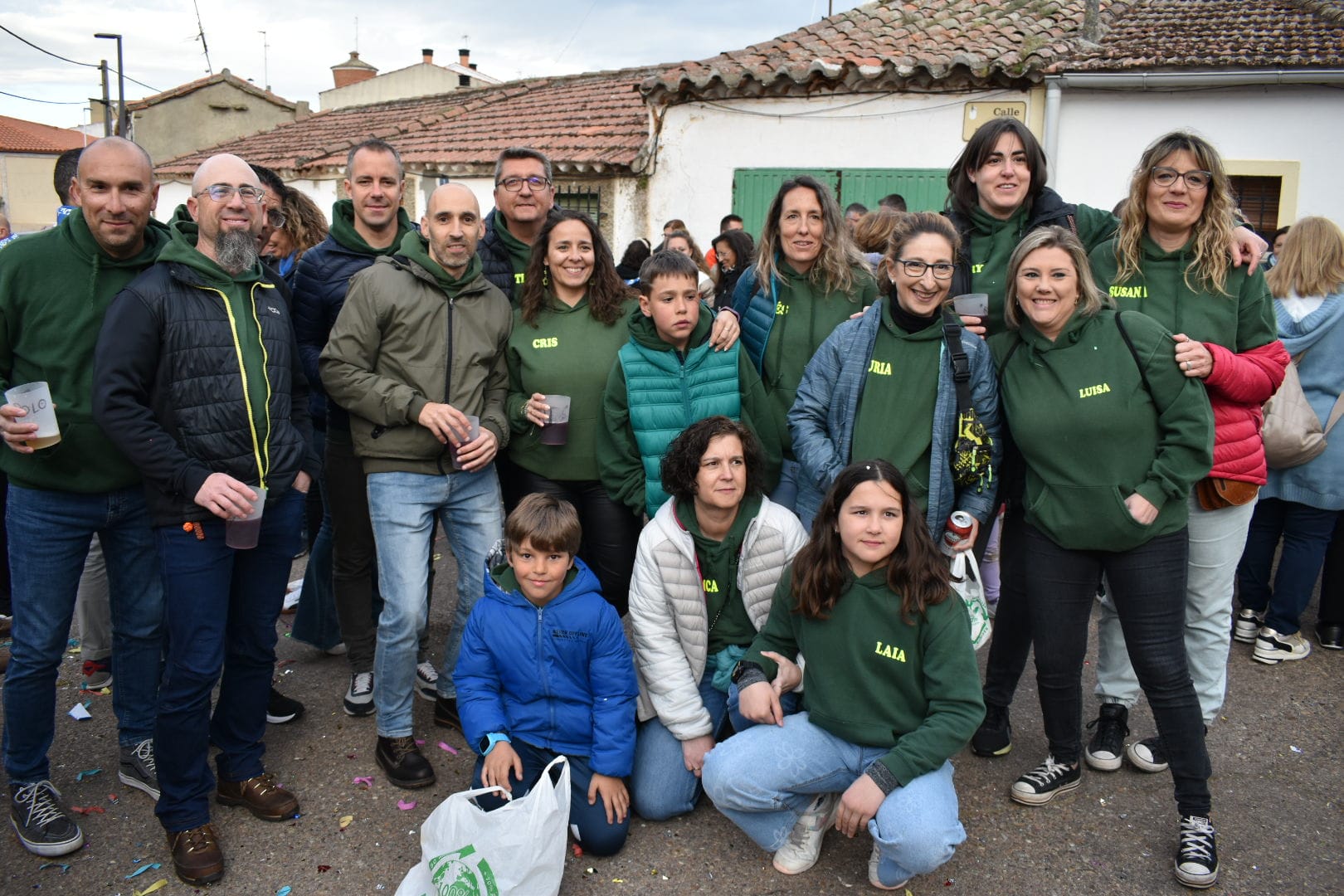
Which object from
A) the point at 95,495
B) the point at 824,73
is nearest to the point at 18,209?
the point at 824,73

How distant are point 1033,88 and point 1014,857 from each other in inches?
355

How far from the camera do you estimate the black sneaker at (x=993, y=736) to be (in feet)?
12.1

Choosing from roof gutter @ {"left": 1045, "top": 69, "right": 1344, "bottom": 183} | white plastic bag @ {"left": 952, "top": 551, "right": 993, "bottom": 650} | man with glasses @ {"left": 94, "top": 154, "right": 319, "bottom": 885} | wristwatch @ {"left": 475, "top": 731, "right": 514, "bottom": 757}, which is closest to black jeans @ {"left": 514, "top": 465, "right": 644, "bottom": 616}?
wristwatch @ {"left": 475, "top": 731, "right": 514, "bottom": 757}

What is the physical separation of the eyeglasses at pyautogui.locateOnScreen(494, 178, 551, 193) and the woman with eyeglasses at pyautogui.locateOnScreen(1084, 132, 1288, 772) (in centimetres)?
226

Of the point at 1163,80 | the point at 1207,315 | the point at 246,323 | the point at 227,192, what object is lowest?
the point at 246,323

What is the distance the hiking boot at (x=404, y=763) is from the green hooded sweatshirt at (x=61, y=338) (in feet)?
4.38

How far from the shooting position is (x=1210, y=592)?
3.38 metres

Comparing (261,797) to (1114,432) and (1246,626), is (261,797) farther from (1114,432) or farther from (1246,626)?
(1246,626)

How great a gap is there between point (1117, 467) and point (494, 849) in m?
2.21

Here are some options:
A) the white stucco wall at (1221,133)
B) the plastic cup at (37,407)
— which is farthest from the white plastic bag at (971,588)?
the white stucco wall at (1221,133)

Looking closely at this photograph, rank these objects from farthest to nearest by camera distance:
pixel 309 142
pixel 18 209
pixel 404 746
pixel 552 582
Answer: pixel 18 209 → pixel 309 142 → pixel 404 746 → pixel 552 582

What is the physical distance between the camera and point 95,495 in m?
3.11

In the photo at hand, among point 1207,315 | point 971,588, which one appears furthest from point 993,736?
point 1207,315

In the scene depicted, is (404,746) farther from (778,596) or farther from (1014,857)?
(1014,857)
